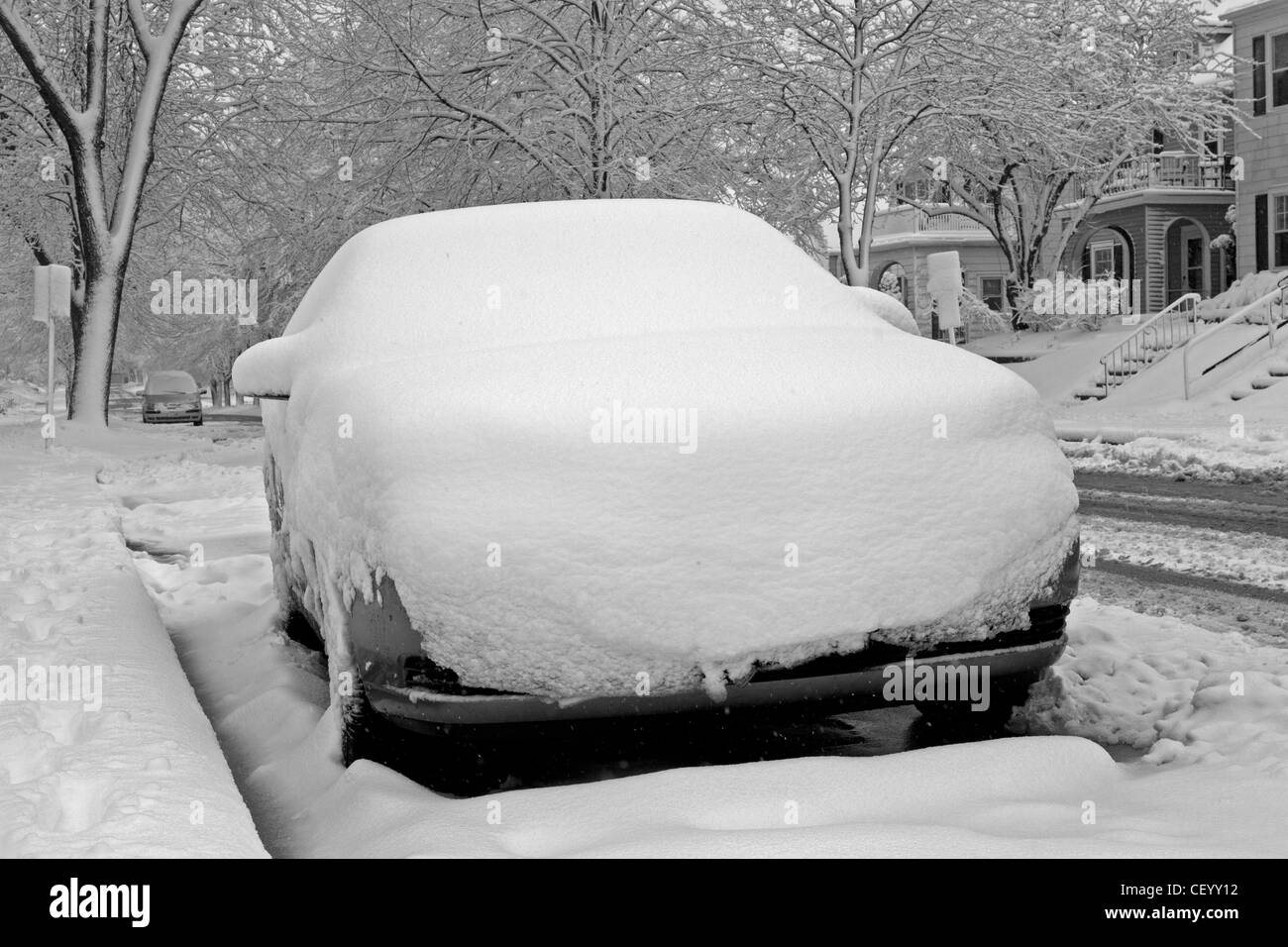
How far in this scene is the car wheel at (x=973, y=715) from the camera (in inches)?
155

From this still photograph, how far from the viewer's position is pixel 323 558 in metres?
3.89

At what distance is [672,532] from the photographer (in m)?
3.34

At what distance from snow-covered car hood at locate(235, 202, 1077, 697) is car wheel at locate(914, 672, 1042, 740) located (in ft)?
1.13

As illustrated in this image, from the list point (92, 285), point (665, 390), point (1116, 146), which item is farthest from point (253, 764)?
point (1116, 146)

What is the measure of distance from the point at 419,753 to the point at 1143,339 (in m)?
22.8

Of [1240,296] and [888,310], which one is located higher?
[1240,296]

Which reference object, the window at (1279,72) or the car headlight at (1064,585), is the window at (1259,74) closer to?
the window at (1279,72)

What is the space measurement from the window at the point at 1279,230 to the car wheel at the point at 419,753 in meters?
27.2

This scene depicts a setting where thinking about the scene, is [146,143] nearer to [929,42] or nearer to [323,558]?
[929,42]

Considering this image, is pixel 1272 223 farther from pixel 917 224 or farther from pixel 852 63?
pixel 917 224

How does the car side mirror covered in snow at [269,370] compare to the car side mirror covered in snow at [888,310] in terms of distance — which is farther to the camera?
the car side mirror covered in snow at [888,310]

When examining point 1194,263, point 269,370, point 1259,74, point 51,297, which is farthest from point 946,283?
point 1194,263

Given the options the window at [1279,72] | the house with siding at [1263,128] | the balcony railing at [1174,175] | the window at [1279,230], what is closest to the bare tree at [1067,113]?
the balcony railing at [1174,175]

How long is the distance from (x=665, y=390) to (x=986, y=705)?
4.45ft
